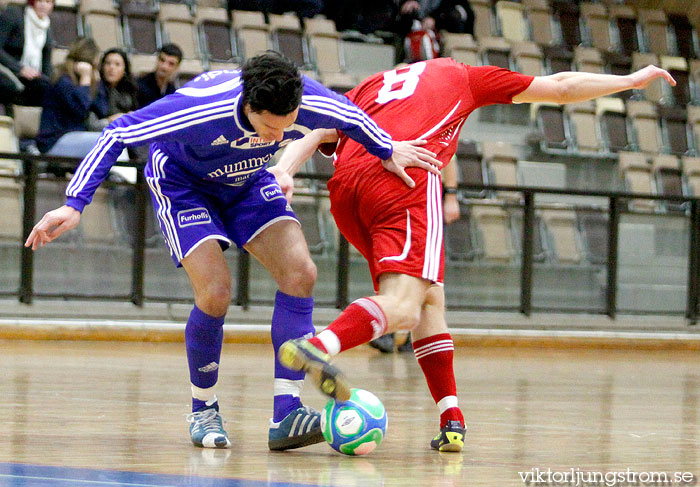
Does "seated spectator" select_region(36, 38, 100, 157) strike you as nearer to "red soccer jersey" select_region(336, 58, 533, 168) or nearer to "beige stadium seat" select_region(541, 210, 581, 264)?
"beige stadium seat" select_region(541, 210, 581, 264)

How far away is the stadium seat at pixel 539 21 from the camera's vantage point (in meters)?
14.0

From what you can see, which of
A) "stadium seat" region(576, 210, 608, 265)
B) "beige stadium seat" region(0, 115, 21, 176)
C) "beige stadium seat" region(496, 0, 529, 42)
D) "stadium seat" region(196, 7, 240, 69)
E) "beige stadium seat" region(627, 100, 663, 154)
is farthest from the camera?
"beige stadium seat" region(496, 0, 529, 42)

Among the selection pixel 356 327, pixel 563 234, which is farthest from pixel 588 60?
pixel 356 327

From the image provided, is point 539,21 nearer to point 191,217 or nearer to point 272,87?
point 191,217

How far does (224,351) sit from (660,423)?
12.6ft

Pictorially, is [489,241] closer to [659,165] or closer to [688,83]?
[659,165]

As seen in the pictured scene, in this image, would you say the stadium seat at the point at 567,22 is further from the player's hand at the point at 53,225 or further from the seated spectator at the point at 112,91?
the player's hand at the point at 53,225

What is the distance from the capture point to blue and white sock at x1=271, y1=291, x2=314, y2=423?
12.8 ft

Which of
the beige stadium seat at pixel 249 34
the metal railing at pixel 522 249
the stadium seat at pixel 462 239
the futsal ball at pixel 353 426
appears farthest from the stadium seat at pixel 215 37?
the futsal ball at pixel 353 426

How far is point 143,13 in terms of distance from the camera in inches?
432

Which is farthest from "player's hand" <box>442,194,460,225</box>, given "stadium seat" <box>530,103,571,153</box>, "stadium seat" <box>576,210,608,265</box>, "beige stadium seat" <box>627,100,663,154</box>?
"beige stadium seat" <box>627,100,663,154</box>

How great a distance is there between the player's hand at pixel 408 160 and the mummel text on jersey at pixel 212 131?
0.04m

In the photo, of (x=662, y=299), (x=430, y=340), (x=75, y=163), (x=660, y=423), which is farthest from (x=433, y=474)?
(x=662, y=299)

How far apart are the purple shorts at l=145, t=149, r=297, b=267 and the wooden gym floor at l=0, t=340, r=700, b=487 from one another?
751 mm
